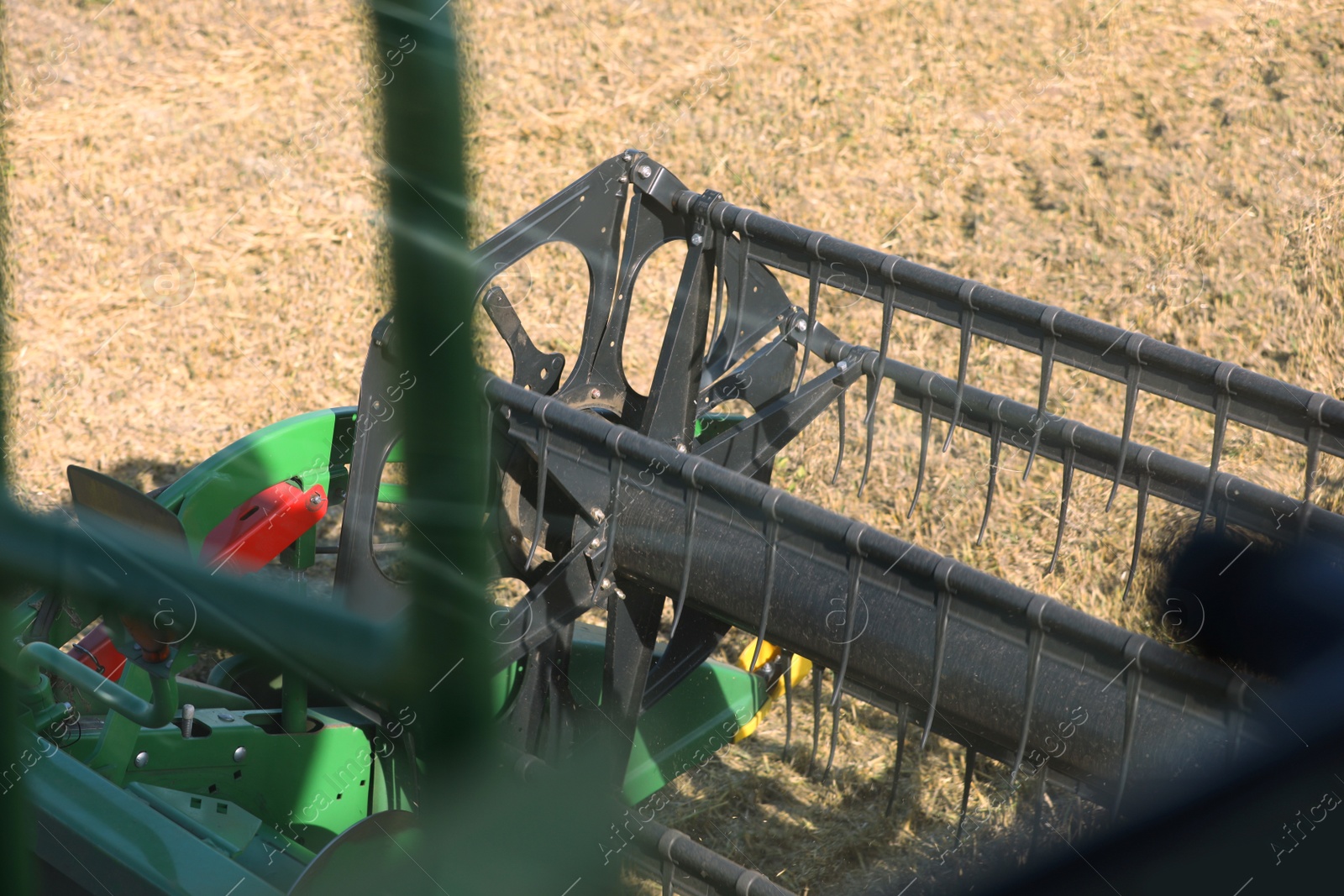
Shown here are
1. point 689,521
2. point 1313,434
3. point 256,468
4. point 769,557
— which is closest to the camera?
point 769,557

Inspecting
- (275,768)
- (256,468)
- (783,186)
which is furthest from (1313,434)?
(783,186)

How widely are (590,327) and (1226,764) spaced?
7.44 ft

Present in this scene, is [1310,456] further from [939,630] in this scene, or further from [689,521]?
[689,521]

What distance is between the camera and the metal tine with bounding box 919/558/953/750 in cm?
192

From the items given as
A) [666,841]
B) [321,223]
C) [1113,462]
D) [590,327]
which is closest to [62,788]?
[666,841]

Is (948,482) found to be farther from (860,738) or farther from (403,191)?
(403,191)

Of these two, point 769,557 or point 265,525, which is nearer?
point 769,557

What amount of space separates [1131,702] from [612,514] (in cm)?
102

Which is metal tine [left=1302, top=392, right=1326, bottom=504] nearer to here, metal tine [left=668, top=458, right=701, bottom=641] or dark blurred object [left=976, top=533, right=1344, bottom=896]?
metal tine [left=668, top=458, right=701, bottom=641]

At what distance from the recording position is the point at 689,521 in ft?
7.57

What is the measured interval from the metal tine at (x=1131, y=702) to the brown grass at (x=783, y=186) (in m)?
1.97

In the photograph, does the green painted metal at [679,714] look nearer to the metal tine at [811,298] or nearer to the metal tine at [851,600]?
the metal tine at [811,298]

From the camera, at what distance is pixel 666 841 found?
80.7 inches

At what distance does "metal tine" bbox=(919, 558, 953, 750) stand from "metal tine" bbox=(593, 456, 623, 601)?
2.14ft
